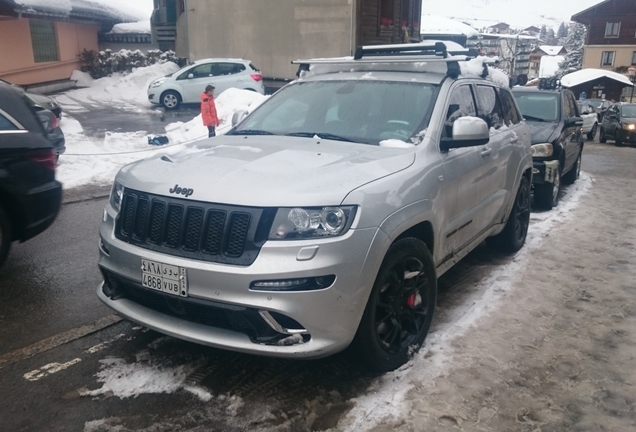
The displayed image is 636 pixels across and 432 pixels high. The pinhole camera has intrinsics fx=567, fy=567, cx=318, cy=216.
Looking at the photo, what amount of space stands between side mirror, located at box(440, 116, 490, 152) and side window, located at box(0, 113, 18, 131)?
12.5 feet

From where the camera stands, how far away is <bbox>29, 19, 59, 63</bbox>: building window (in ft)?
69.5

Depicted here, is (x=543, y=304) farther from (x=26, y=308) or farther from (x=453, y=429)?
(x=26, y=308)

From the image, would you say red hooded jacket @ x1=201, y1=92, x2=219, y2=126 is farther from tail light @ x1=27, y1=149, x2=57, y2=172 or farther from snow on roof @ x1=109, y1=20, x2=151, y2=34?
snow on roof @ x1=109, y1=20, x2=151, y2=34

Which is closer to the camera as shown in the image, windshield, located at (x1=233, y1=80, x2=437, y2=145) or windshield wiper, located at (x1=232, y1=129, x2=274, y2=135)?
windshield, located at (x1=233, y1=80, x2=437, y2=145)

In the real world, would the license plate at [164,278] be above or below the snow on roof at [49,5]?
below

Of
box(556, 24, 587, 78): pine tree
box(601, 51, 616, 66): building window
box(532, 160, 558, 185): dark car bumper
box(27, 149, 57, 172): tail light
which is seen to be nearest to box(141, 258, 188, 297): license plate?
box(27, 149, 57, 172): tail light

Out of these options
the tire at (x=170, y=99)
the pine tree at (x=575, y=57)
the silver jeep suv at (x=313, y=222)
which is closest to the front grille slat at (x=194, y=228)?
the silver jeep suv at (x=313, y=222)

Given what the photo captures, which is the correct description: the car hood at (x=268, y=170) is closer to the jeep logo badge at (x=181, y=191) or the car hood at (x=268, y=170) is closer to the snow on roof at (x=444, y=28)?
the jeep logo badge at (x=181, y=191)

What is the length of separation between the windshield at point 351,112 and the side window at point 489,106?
37.6 inches

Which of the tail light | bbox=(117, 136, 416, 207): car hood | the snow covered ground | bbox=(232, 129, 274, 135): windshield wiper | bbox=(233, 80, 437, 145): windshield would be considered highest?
bbox=(233, 80, 437, 145): windshield

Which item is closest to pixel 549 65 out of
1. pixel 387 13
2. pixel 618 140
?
pixel 387 13

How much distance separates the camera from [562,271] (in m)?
5.80

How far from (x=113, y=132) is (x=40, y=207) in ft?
33.0

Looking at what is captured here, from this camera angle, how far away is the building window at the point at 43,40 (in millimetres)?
21172
